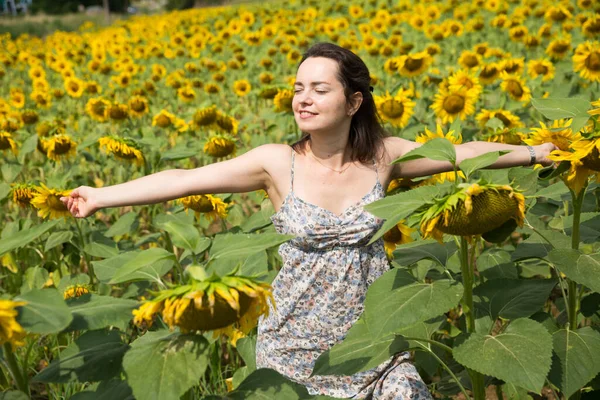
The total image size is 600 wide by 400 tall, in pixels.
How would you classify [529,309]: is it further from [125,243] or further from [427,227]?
[125,243]

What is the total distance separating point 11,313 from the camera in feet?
3.08

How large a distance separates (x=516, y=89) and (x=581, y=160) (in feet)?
7.63

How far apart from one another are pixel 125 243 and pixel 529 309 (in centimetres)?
185

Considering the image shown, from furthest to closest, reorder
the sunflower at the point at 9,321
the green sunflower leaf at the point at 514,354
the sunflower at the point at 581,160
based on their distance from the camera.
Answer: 1. the sunflower at the point at 581,160
2. the green sunflower leaf at the point at 514,354
3. the sunflower at the point at 9,321

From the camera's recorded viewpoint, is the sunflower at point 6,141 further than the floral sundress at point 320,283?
Yes

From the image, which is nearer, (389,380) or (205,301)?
(205,301)

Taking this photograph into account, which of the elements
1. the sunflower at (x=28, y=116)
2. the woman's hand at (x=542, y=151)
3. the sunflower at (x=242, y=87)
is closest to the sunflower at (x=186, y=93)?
the sunflower at (x=242, y=87)

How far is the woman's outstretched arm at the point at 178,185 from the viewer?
1.70 m

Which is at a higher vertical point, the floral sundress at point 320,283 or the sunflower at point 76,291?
the floral sundress at point 320,283

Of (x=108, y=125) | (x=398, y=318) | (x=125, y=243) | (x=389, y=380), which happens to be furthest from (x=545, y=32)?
(x=398, y=318)

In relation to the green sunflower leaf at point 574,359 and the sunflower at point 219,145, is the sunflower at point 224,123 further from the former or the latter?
the green sunflower leaf at point 574,359

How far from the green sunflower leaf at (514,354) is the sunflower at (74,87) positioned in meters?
5.16

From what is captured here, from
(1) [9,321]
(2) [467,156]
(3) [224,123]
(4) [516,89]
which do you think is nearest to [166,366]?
(1) [9,321]

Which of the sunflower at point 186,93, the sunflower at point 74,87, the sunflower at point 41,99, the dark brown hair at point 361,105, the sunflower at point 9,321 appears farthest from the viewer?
the sunflower at point 74,87
